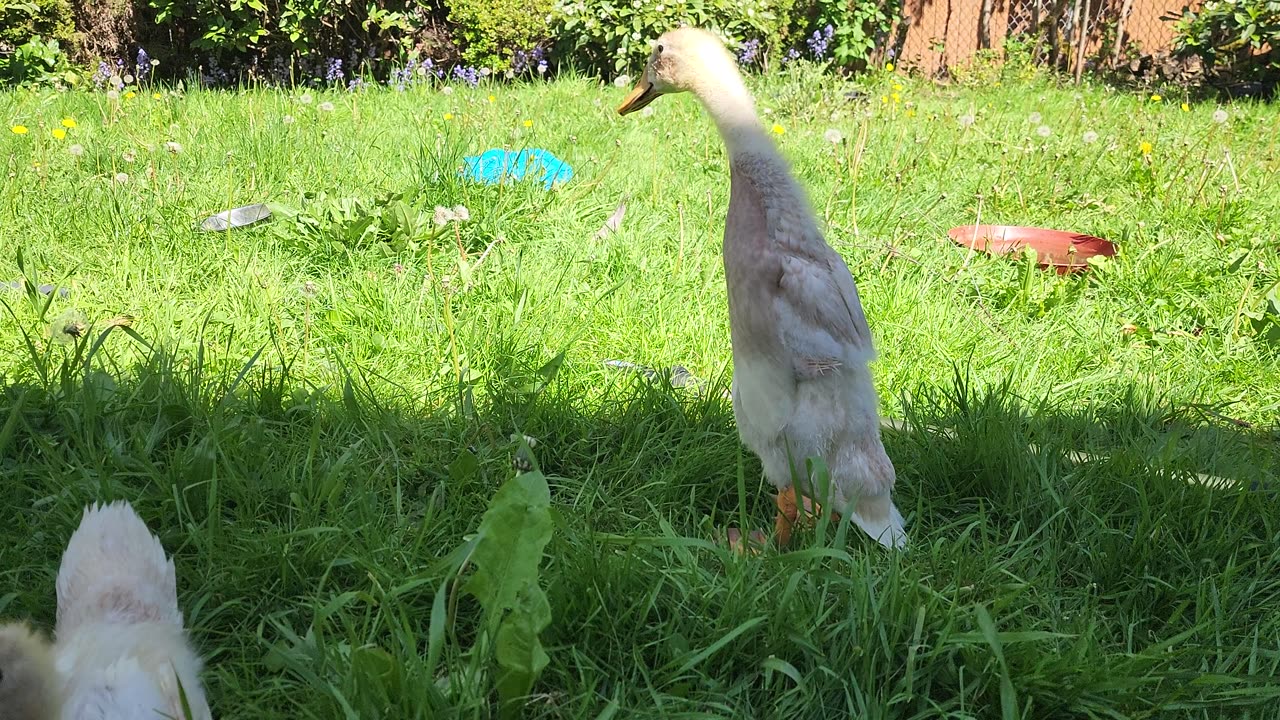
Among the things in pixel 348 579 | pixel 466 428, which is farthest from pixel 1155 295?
pixel 348 579

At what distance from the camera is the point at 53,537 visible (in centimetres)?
203

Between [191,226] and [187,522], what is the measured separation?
190 centimetres

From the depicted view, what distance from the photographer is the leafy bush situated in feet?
26.2

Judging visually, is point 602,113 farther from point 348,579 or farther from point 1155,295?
point 348,579

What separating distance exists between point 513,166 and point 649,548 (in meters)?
2.58

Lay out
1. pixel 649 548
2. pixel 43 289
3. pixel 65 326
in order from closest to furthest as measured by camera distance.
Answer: pixel 649 548
pixel 65 326
pixel 43 289

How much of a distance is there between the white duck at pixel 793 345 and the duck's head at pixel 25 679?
1464 millimetres

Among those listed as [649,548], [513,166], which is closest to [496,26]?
[513,166]

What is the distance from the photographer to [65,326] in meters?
2.73

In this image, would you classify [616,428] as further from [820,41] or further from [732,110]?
[820,41]

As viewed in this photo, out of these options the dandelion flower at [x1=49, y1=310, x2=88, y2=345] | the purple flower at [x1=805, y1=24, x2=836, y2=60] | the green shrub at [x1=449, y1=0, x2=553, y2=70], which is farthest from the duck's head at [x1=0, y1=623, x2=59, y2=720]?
the purple flower at [x1=805, y1=24, x2=836, y2=60]

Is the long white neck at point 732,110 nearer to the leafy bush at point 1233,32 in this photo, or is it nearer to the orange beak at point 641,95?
the orange beak at point 641,95

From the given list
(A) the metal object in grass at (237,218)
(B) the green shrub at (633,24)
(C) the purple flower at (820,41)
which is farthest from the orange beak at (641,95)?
(C) the purple flower at (820,41)

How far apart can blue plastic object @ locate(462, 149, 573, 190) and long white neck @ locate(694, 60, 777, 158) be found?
185 cm
